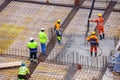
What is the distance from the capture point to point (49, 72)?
23.5 metres

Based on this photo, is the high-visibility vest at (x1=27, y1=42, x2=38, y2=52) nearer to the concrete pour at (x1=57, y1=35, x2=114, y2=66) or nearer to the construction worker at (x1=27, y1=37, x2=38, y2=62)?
the construction worker at (x1=27, y1=37, x2=38, y2=62)

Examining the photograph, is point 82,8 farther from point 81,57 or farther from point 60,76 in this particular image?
point 60,76

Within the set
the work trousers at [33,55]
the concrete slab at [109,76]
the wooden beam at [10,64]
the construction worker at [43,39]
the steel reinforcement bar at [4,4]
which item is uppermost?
the steel reinforcement bar at [4,4]

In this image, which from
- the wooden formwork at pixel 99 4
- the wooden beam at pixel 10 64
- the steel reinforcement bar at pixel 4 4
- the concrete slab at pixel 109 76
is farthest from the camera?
the steel reinforcement bar at pixel 4 4

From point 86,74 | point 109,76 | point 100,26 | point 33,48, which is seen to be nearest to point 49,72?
point 33,48

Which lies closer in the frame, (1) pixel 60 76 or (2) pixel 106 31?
(1) pixel 60 76

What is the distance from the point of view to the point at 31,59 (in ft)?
80.3

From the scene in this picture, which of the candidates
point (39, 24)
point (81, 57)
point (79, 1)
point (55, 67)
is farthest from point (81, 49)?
point (79, 1)

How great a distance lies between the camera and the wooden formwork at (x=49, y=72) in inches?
909

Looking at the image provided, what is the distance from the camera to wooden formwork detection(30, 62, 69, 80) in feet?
75.7

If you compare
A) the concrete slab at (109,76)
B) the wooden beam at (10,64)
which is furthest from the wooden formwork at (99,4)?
the wooden beam at (10,64)

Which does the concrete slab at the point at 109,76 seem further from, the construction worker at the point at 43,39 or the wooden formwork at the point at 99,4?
the wooden formwork at the point at 99,4

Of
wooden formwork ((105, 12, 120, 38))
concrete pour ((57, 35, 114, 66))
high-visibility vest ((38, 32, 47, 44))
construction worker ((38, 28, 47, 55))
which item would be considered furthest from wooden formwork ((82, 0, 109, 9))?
high-visibility vest ((38, 32, 47, 44))

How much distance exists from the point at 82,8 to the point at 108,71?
827 cm
